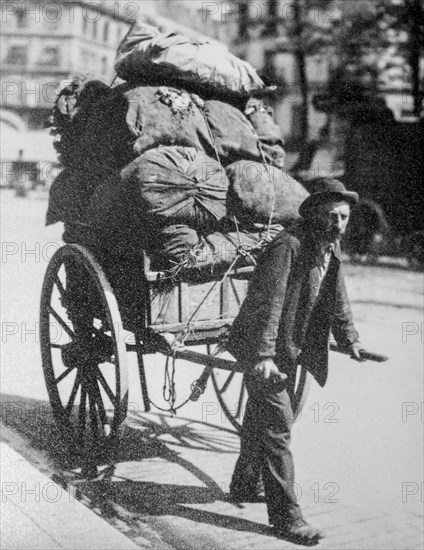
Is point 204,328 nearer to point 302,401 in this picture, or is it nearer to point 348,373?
point 302,401

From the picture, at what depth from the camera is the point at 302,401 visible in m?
4.70

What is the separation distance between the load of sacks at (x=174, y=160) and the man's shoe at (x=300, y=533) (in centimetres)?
146

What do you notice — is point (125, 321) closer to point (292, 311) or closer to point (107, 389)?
point (107, 389)

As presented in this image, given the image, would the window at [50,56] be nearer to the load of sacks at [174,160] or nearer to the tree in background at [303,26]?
the load of sacks at [174,160]

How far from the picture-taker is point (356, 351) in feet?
13.0

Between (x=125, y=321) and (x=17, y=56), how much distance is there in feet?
6.25

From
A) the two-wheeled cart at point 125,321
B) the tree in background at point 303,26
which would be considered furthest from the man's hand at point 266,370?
the tree in background at point 303,26

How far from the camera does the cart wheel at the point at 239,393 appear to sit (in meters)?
4.68

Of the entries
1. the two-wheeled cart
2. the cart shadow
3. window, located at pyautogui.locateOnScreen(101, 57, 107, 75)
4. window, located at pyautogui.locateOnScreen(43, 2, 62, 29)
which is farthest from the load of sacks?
the cart shadow

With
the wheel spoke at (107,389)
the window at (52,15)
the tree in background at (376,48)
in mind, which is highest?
the tree in background at (376,48)

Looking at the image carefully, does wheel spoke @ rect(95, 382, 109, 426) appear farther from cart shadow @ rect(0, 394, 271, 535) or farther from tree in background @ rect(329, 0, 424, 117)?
tree in background @ rect(329, 0, 424, 117)

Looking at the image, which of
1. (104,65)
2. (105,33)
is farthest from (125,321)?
(105,33)

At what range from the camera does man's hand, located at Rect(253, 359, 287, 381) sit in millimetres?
3615

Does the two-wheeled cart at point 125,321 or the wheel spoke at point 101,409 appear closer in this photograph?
the two-wheeled cart at point 125,321
